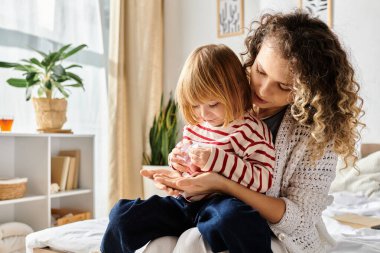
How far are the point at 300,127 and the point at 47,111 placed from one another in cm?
208

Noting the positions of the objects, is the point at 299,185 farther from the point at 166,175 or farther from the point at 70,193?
the point at 70,193

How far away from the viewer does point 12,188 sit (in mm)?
2572

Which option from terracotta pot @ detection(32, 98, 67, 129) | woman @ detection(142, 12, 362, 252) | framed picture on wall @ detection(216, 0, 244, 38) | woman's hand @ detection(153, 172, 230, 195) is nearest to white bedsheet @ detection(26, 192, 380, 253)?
woman @ detection(142, 12, 362, 252)

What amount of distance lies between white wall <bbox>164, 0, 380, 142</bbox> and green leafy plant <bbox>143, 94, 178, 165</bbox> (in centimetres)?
42

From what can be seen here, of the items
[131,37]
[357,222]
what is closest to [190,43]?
[131,37]

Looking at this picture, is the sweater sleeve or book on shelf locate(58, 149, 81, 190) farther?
book on shelf locate(58, 149, 81, 190)

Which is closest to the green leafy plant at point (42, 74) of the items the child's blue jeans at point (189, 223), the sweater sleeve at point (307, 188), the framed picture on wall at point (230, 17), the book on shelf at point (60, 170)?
A: the book on shelf at point (60, 170)

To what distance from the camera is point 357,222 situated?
176 centimetres

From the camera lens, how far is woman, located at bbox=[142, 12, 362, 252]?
1.04 m

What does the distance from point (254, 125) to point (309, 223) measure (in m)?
0.29

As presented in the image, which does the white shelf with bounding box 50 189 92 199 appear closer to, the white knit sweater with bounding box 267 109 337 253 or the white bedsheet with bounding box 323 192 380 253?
the white bedsheet with bounding box 323 192 380 253

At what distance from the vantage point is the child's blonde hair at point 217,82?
3.57ft

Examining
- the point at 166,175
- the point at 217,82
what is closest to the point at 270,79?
the point at 217,82

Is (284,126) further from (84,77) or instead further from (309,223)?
(84,77)
